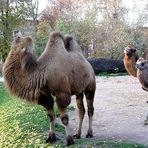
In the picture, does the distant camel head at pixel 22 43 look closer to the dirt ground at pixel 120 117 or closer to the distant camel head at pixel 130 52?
the dirt ground at pixel 120 117

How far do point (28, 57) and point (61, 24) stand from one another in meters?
26.8

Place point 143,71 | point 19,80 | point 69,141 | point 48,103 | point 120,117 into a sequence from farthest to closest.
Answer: point 120,117 → point 143,71 → point 48,103 → point 69,141 → point 19,80

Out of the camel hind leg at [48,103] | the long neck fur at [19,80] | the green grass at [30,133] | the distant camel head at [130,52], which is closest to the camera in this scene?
the long neck fur at [19,80]

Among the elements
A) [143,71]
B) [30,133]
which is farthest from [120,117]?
[30,133]

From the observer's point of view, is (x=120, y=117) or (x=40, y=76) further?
(x=120, y=117)

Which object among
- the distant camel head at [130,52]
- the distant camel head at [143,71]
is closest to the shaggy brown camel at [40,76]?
the distant camel head at [143,71]

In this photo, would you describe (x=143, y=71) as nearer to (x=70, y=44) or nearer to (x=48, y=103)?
(x=70, y=44)

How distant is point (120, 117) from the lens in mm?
9586

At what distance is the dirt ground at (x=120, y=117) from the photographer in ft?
24.5

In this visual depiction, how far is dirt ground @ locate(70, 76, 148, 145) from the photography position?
7457 millimetres

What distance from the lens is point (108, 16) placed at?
35781 millimetres

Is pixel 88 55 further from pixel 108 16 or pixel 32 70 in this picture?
pixel 32 70

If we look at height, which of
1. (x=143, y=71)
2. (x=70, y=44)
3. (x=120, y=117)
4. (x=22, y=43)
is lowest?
(x=120, y=117)

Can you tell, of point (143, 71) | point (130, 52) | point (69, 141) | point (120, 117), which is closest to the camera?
point (69, 141)
